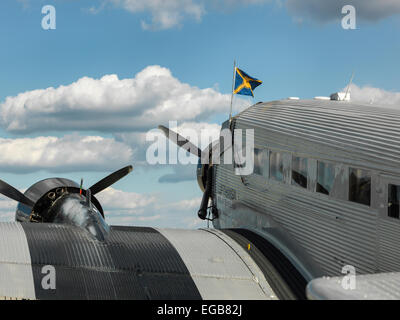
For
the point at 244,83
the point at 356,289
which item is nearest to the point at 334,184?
the point at 356,289

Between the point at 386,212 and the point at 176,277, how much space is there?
456cm

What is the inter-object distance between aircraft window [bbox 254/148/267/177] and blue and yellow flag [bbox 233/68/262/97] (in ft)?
12.2

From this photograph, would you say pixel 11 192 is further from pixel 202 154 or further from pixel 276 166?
pixel 276 166

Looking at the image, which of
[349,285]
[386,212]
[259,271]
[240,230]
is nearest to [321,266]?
[259,271]

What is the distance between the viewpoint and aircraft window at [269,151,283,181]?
14125mm

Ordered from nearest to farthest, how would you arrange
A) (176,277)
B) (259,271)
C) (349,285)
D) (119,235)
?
(349,285), (176,277), (259,271), (119,235)

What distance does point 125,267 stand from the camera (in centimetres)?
1091

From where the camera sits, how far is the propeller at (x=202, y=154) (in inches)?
761

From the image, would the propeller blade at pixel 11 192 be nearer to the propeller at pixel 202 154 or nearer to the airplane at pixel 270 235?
the airplane at pixel 270 235

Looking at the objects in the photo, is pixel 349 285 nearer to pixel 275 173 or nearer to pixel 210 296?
pixel 210 296

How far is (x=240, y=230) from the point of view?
15031mm

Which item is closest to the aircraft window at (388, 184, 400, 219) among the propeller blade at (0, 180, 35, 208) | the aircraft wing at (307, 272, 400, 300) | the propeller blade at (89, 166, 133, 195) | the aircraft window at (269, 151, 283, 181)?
the aircraft wing at (307, 272, 400, 300)

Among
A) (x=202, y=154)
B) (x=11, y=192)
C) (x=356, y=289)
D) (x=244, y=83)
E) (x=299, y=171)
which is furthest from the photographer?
(x=202, y=154)

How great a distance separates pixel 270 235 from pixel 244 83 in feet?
22.0
